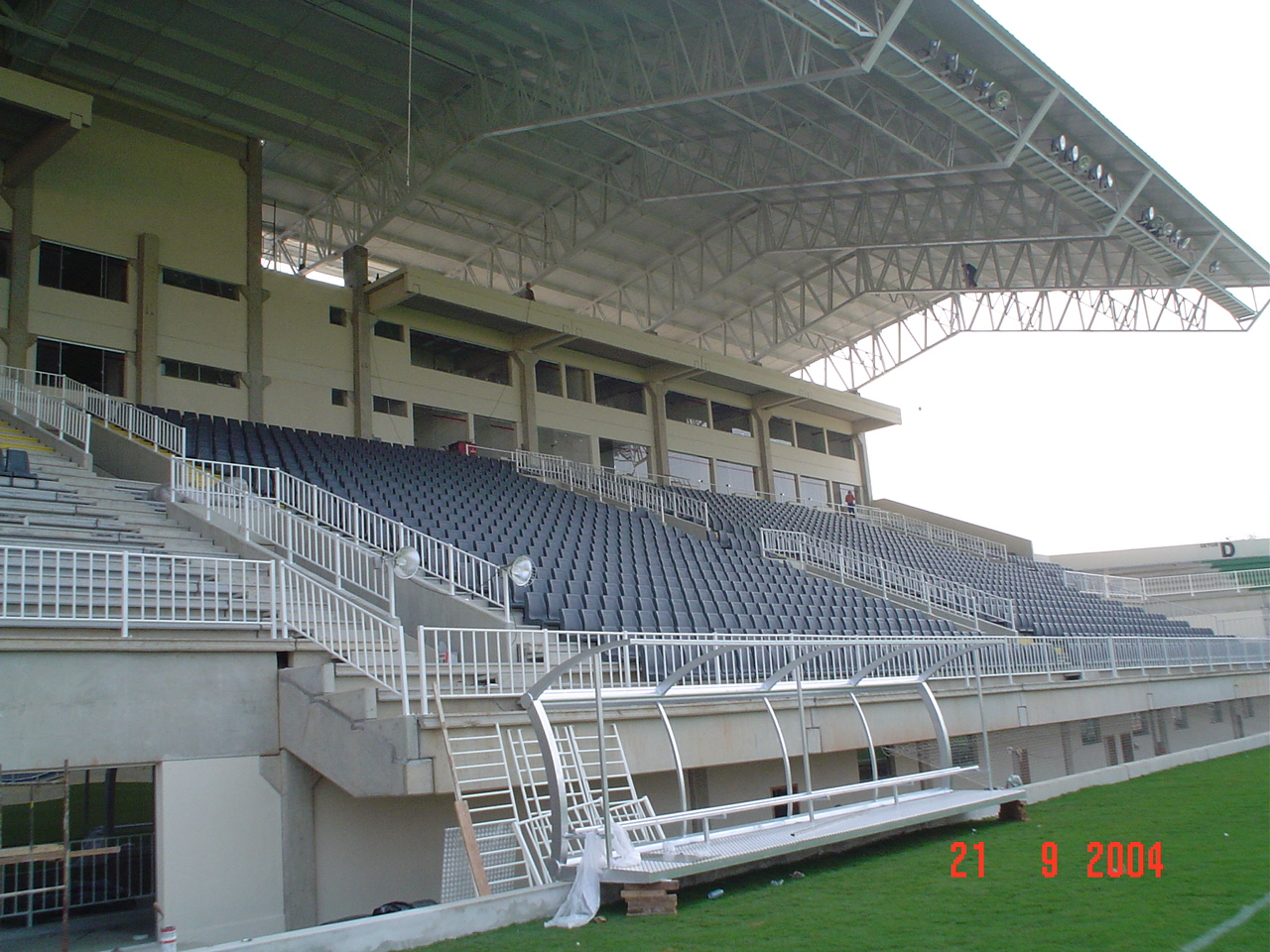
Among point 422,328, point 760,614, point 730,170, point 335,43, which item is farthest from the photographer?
point 422,328

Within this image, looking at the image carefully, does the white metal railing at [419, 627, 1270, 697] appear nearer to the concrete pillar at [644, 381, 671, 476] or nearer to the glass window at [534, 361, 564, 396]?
the concrete pillar at [644, 381, 671, 476]

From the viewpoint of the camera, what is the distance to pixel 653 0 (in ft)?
63.4

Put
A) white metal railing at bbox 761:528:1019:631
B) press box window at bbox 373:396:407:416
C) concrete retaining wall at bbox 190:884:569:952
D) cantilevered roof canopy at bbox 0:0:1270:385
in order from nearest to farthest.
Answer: concrete retaining wall at bbox 190:884:569:952 < cantilevered roof canopy at bbox 0:0:1270:385 < white metal railing at bbox 761:528:1019:631 < press box window at bbox 373:396:407:416

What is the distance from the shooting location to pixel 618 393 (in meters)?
32.9

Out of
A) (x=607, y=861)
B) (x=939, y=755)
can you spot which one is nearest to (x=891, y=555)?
(x=939, y=755)

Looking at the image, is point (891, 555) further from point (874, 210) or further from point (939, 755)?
point (939, 755)

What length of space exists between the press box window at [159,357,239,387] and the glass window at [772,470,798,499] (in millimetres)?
20010

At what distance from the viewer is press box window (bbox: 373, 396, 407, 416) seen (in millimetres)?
25734

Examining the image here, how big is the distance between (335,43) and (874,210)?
1447 centimetres

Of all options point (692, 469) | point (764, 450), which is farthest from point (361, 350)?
point (764, 450)

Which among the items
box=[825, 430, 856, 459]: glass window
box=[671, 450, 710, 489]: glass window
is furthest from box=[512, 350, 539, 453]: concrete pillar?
box=[825, 430, 856, 459]: glass window

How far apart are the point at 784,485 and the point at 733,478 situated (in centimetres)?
294

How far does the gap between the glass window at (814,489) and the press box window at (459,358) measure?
14460 millimetres

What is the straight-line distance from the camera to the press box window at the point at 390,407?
25.7 m
